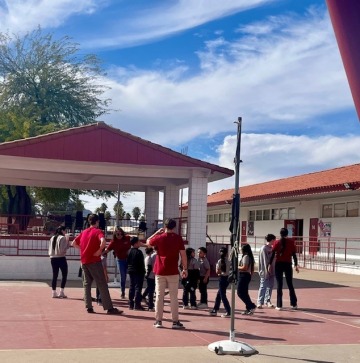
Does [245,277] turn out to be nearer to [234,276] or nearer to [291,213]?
[234,276]

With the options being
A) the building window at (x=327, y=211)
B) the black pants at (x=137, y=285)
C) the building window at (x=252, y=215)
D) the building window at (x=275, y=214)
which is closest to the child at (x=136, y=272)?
the black pants at (x=137, y=285)

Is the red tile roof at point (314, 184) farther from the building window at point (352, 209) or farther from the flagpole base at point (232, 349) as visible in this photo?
the flagpole base at point (232, 349)

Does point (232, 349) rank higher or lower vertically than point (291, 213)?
lower

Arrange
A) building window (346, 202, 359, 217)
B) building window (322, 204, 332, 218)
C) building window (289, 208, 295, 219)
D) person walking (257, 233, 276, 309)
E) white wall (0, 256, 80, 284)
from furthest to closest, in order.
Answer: building window (289, 208, 295, 219) → building window (322, 204, 332, 218) → building window (346, 202, 359, 217) → white wall (0, 256, 80, 284) → person walking (257, 233, 276, 309)

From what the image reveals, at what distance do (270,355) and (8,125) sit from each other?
25276 millimetres

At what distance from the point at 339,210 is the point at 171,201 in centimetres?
837

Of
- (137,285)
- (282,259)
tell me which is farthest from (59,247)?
(282,259)

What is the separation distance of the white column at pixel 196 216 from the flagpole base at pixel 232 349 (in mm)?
10609

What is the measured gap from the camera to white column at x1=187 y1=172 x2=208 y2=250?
1859 centimetres

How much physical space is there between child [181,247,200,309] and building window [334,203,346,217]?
1689cm

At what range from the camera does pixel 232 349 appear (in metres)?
7.77

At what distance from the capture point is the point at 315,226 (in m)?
29.9

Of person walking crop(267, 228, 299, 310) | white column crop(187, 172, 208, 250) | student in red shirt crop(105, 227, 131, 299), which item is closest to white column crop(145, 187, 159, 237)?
white column crop(187, 172, 208, 250)

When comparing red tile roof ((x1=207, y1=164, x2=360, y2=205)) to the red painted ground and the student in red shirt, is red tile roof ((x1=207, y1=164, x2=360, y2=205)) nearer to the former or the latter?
the red painted ground
